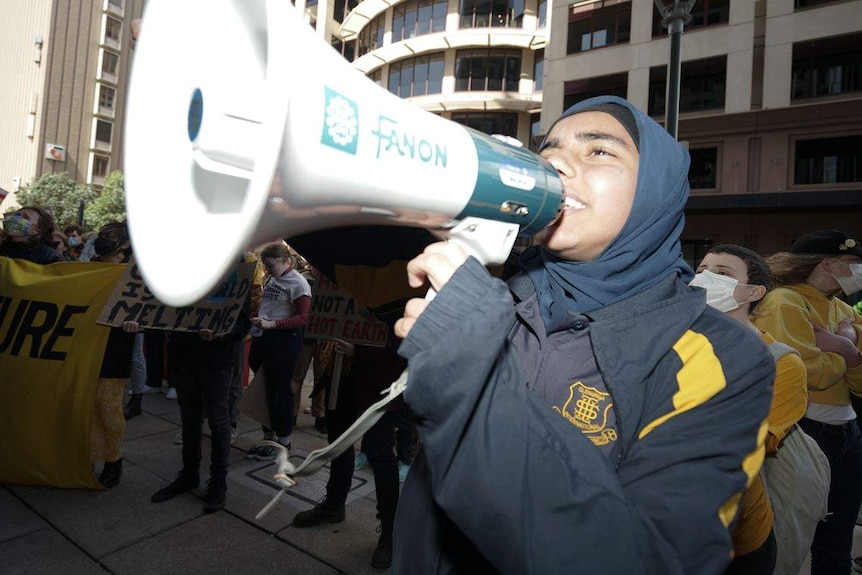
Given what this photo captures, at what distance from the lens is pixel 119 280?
3055 millimetres

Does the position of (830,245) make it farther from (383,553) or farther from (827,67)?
(827,67)

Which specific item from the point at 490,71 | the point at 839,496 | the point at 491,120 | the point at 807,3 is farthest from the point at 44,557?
the point at 490,71

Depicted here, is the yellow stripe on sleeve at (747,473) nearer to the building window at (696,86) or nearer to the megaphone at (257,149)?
the megaphone at (257,149)

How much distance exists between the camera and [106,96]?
3859cm

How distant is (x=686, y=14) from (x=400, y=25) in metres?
22.4

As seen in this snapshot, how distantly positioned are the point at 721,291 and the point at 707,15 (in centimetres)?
1672

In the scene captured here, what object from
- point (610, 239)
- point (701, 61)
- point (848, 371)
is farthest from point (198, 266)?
point (701, 61)

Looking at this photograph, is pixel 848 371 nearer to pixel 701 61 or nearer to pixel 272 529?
pixel 272 529

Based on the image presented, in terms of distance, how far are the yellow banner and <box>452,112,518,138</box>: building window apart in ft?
70.4

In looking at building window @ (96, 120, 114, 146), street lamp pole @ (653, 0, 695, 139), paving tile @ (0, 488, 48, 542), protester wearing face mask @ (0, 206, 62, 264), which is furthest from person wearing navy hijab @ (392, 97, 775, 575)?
building window @ (96, 120, 114, 146)

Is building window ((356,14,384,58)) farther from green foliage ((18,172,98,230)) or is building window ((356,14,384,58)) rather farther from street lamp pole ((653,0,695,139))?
street lamp pole ((653,0,695,139))

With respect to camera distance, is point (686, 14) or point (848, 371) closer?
point (848, 371)

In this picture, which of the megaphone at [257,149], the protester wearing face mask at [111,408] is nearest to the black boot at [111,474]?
the protester wearing face mask at [111,408]

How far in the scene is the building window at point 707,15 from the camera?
14.6 metres
